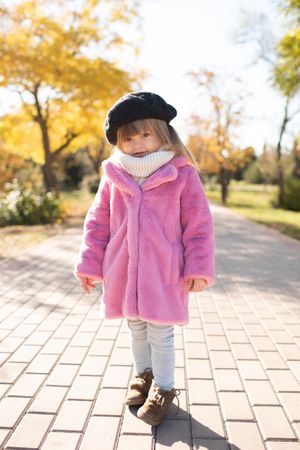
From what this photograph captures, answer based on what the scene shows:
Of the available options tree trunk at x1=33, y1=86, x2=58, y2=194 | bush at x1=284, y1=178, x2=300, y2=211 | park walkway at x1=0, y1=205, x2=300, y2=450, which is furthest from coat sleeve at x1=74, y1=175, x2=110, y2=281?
bush at x1=284, y1=178, x2=300, y2=211

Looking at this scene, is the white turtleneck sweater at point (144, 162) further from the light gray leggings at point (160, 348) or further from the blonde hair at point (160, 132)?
the light gray leggings at point (160, 348)

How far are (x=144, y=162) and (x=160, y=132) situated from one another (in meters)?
0.21

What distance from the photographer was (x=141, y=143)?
2336 mm

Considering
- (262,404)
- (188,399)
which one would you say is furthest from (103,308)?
(262,404)

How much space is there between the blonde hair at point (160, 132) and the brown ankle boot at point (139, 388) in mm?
1299

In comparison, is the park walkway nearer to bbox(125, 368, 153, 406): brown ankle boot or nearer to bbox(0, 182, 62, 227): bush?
bbox(125, 368, 153, 406): brown ankle boot

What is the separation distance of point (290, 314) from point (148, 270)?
8.67 ft

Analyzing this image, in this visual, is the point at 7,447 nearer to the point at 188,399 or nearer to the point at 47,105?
the point at 188,399

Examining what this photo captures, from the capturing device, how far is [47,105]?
15234 millimetres

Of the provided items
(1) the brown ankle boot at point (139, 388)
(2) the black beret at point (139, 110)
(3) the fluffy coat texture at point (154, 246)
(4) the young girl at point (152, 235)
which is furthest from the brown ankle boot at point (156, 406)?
(2) the black beret at point (139, 110)

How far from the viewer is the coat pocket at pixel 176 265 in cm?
227

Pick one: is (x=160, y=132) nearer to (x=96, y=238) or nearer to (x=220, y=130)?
(x=96, y=238)

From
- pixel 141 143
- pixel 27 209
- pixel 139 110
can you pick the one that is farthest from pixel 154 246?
pixel 27 209

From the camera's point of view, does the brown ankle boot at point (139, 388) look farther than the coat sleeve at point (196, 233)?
Yes
